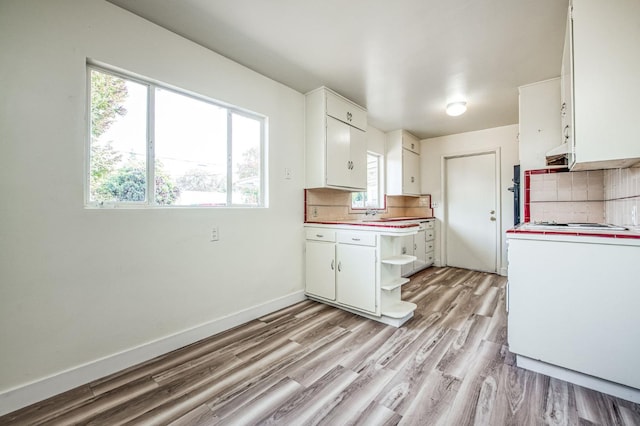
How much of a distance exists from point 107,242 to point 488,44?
3.24 metres

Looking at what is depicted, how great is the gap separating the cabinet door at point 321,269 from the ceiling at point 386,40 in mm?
1816

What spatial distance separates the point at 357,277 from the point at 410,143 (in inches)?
121

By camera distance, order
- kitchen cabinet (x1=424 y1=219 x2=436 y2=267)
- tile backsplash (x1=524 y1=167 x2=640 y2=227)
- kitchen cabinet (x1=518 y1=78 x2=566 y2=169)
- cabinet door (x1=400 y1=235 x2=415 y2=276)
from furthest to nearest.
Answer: kitchen cabinet (x1=424 y1=219 x2=436 y2=267) → cabinet door (x1=400 y1=235 x2=415 y2=276) → kitchen cabinet (x1=518 y1=78 x2=566 y2=169) → tile backsplash (x1=524 y1=167 x2=640 y2=227)

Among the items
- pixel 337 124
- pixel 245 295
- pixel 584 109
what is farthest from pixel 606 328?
pixel 337 124

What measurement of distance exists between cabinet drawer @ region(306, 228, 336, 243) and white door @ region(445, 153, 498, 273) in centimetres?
300

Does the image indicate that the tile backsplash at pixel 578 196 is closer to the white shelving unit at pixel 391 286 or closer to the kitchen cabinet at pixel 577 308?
the kitchen cabinet at pixel 577 308

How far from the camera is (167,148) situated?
2.12 metres

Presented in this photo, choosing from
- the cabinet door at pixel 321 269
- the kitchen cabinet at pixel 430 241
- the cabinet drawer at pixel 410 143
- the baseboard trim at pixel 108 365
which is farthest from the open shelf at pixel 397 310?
the cabinet drawer at pixel 410 143

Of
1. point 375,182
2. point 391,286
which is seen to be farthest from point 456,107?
point 391,286

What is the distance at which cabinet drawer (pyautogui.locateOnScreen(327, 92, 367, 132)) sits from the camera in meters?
3.07

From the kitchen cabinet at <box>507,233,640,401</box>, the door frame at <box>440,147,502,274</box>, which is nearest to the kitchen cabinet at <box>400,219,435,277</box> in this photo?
the door frame at <box>440,147,502,274</box>

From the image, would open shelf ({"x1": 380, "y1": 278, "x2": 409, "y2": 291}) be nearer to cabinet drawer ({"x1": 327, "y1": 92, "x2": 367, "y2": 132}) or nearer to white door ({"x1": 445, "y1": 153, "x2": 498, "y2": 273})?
cabinet drawer ({"x1": 327, "y1": 92, "x2": 367, "y2": 132})

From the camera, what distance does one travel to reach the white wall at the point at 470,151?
421cm

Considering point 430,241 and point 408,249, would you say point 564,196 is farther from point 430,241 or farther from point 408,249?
point 430,241
